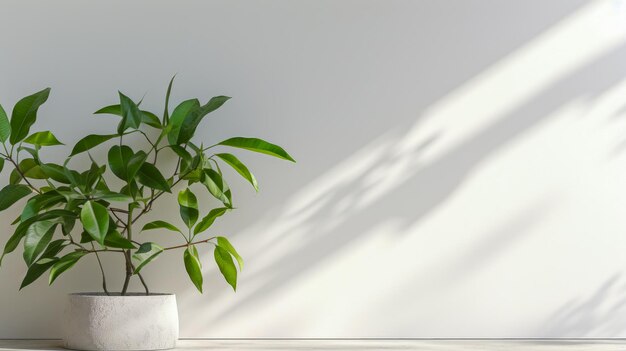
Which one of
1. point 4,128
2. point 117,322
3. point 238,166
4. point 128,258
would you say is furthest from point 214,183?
point 4,128

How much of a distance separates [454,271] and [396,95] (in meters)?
0.56

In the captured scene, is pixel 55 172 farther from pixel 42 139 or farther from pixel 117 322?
pixel 117 322

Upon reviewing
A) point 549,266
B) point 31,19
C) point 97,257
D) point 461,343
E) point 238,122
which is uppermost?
point 31,19

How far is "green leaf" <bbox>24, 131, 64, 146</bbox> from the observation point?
87.9 inches

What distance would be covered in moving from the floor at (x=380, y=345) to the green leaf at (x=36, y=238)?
32 cm

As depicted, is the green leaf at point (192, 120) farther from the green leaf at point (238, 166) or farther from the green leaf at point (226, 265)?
the green leaf at point (226, 265)

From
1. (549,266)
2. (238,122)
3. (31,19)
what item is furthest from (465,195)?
(31,19)

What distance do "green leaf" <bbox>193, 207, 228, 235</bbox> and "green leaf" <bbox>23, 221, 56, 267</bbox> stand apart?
1.30ft

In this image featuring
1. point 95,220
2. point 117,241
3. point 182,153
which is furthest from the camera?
point 182,153

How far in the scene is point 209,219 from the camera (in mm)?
2258

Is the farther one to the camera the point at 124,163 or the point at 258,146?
the point at 258,146

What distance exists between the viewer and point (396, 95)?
2506 millimetres

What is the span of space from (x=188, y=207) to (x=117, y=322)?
13.9 inches

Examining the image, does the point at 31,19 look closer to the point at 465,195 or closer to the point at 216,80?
the point at 216,80
